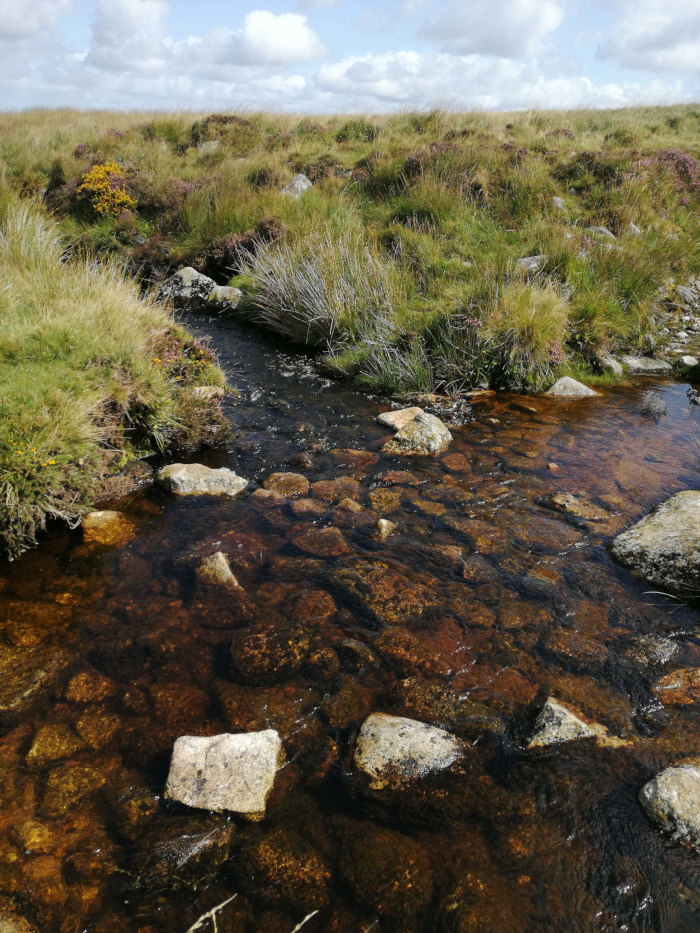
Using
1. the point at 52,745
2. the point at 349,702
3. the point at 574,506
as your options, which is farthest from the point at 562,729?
the point at 52,745

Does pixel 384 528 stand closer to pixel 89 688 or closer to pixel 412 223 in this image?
Result: pixel 89 688

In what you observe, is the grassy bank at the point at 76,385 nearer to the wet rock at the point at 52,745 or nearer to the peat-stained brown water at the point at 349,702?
the peat-stained brown water at the point at 349,702

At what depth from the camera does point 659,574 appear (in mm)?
4352

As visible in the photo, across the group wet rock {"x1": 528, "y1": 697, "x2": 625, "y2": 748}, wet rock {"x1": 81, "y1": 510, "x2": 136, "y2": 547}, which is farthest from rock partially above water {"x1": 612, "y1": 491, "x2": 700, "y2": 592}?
wet rock {"x1": 81, "y1": 510, "x2": 136, "y2": 547}

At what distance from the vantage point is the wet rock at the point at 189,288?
11805mm

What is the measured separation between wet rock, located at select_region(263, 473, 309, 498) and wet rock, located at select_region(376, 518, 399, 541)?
0.93 metres

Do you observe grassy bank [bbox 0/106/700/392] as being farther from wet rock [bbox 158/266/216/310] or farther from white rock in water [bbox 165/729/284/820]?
white rock in water [bbox 165/729/284/820]

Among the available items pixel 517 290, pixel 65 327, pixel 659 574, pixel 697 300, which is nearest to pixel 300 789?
pixel 659 574

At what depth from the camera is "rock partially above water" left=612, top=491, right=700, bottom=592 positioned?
14.0ft

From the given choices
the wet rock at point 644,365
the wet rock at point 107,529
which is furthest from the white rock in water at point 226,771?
the wet rock at point 644,365

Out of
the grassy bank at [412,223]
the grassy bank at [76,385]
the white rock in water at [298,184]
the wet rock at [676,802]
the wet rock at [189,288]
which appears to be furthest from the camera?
the white rock in water at [298,184]

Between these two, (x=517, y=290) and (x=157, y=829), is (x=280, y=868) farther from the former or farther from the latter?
(x=517, y=290)

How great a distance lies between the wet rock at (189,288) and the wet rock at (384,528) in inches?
336

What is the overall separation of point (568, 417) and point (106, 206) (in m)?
13.9
